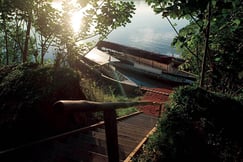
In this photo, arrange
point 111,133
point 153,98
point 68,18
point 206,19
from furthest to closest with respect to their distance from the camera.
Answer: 1. point 153,98
2. point 68,18
3. point 206,19
4. point 111,133

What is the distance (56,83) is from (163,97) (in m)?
8.98

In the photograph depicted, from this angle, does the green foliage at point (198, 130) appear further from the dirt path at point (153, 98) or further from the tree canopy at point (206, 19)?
the dirt path at point (153, 98)

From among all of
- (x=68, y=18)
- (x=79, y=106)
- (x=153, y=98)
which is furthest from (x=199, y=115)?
(x=153, y=98)

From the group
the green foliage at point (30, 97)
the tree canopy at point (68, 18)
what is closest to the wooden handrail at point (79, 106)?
the green foliage at point (30, 97)

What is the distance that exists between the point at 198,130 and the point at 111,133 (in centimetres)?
234

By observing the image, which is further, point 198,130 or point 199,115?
point 199,115

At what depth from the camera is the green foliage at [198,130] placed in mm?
3553

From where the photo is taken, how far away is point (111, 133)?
6.54ft

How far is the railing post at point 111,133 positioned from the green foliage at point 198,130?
66.8 inches

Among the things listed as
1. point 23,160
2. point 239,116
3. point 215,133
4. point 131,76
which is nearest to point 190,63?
point 239,116

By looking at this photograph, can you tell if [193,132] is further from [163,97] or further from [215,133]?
[163,97]

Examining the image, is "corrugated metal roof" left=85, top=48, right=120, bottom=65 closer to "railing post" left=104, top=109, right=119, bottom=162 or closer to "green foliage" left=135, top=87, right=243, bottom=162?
"green foliage" left=135, top=87, right=243, bottom=162

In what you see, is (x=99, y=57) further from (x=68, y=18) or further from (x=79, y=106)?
(x=79, y=106)

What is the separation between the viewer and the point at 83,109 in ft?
5.65
